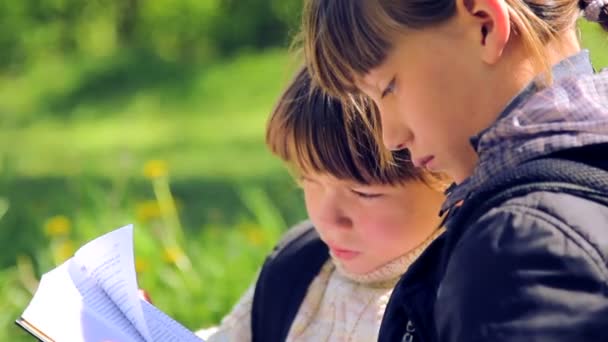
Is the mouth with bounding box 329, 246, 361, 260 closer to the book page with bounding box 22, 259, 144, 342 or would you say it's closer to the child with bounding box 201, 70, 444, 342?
the child with bounding box 201, 70, 444, 342

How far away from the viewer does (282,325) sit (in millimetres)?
2355

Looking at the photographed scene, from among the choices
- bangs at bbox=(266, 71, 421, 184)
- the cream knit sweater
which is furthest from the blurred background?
the cream knit sweater

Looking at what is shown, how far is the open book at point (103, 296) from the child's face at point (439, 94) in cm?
57

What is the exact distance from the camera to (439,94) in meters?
1.55

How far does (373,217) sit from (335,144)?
0.15m

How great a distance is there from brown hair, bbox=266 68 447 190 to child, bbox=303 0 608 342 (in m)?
0.42

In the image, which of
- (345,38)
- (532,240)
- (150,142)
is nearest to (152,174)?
(345,38)

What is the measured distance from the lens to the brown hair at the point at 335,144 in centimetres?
218

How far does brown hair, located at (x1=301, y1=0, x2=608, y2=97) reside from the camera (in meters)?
1.54

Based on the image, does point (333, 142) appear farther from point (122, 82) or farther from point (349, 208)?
point (122, 82)

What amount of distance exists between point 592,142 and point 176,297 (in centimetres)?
234

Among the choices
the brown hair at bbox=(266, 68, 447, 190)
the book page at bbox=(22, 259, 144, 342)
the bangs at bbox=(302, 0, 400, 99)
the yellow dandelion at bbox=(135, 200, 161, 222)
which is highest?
the bangs at bbox=(302, 0, 400, 99)

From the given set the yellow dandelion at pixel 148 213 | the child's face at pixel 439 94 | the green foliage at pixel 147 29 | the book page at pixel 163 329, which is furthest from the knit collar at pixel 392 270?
the green foliage at pixel 147 29

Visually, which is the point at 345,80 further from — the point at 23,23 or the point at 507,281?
the point at 23,23
